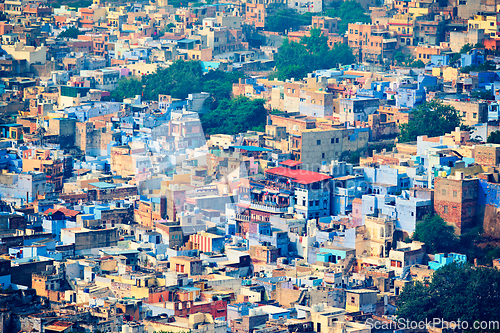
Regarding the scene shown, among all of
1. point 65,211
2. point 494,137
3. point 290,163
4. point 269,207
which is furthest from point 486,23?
point 65,211

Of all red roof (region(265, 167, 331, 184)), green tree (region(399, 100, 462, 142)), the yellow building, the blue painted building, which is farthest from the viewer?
the yellow building

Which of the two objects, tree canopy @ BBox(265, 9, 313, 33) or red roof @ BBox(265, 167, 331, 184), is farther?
tree canopy @ BBox(265, 9, 313, 33)

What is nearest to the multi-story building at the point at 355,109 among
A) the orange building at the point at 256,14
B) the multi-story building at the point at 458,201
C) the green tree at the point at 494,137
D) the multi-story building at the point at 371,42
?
the green tree at the point at 494,137

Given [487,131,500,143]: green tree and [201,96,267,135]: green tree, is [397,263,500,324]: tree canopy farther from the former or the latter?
[201,96,267,135]: green tree

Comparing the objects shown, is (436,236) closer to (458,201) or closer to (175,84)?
(458,201)

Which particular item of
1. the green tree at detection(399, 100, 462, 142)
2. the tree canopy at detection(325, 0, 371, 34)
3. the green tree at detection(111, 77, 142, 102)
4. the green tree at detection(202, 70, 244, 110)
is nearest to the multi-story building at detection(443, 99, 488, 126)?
the green tree at detection(399, 100, 462, 142)

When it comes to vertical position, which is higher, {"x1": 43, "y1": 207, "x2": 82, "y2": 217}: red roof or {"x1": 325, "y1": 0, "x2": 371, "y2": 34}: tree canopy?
{"x1": 325, "y1": 0, "x2": 371, "y2": 34}: tree canopy
